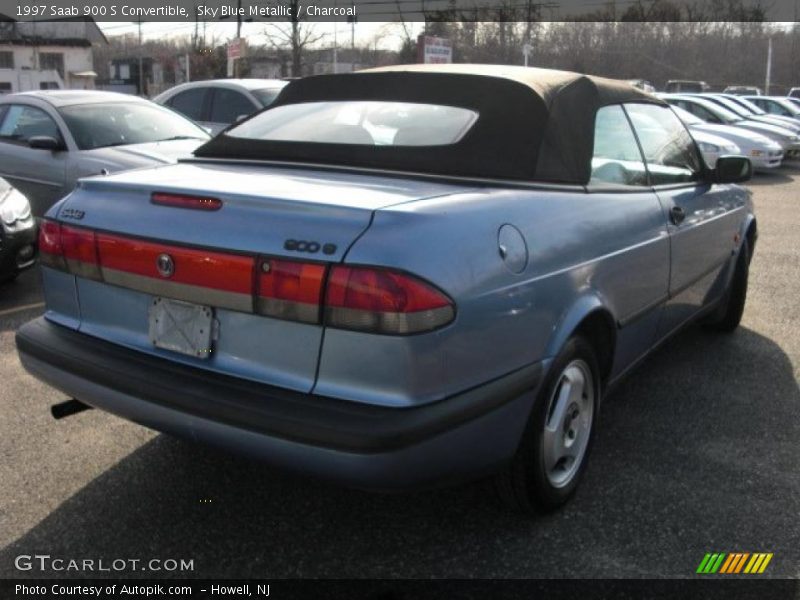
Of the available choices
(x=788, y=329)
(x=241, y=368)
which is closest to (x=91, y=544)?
(x=241, y=368)

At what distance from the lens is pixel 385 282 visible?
2145mm

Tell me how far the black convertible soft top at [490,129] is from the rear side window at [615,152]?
0.07 metres

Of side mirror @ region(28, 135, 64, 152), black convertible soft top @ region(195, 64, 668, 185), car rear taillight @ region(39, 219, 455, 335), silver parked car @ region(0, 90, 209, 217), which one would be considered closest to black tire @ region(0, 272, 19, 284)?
silver parked car @ region(0, 90, 209, 217)

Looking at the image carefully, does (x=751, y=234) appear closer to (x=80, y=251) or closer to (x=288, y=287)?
(x=288, y=287)

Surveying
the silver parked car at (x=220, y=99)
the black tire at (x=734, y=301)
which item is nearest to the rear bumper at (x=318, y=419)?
the black tire at (x=734, y=301)

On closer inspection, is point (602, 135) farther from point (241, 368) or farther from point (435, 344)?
point (241, 368)

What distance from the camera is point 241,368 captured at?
237cm

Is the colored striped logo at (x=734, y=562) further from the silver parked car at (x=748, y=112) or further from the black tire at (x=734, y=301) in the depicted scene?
the silver parked car at (x=748, y=112)

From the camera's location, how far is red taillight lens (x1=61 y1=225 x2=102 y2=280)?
268 cm

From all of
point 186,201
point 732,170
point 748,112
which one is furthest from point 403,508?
point 748,112

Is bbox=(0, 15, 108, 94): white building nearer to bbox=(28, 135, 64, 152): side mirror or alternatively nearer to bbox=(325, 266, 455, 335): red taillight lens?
bbox=(28, 135, 64, 152): side mirror

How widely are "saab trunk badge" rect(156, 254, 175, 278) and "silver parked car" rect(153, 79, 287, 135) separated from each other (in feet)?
25.8

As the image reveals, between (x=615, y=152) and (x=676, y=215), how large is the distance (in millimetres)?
502

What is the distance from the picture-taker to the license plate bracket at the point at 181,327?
7.95 ft
